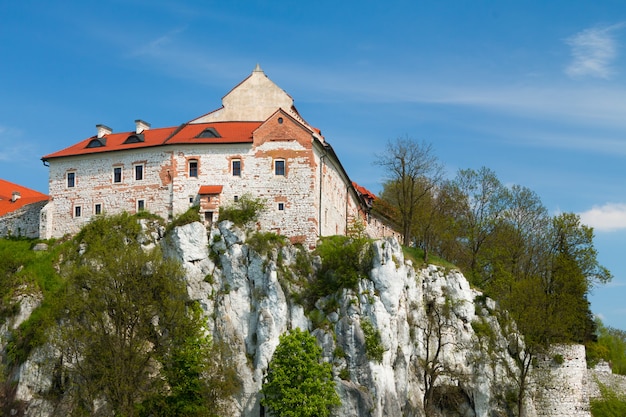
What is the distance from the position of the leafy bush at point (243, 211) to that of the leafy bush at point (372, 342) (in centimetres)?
1139

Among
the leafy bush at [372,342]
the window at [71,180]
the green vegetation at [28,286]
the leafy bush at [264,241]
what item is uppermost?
the window at [71,180]

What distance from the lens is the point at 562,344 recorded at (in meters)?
65.3

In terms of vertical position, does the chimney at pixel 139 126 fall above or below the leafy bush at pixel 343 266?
above

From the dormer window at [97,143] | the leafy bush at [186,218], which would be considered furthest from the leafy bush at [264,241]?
the dormer window at [97,143]

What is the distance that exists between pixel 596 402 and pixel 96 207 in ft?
129

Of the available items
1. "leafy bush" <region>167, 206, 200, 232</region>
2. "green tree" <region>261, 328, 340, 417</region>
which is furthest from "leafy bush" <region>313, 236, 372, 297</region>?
"leafy bush" <region>167, 206, 200, 232</region>

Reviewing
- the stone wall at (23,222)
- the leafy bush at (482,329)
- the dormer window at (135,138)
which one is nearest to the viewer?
the leafy bush at (482,329)

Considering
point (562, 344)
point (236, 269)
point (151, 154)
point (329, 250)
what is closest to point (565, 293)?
point (562, 344)

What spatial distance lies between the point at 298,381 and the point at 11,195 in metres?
42.4

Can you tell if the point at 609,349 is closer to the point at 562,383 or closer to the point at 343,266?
the point at 562,383

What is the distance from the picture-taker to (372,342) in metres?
57.8

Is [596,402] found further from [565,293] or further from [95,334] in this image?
[95,334]

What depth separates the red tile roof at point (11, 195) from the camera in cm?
7619

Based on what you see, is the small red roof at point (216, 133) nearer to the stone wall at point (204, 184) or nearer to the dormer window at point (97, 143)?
the stone wall at point (204, 184)
